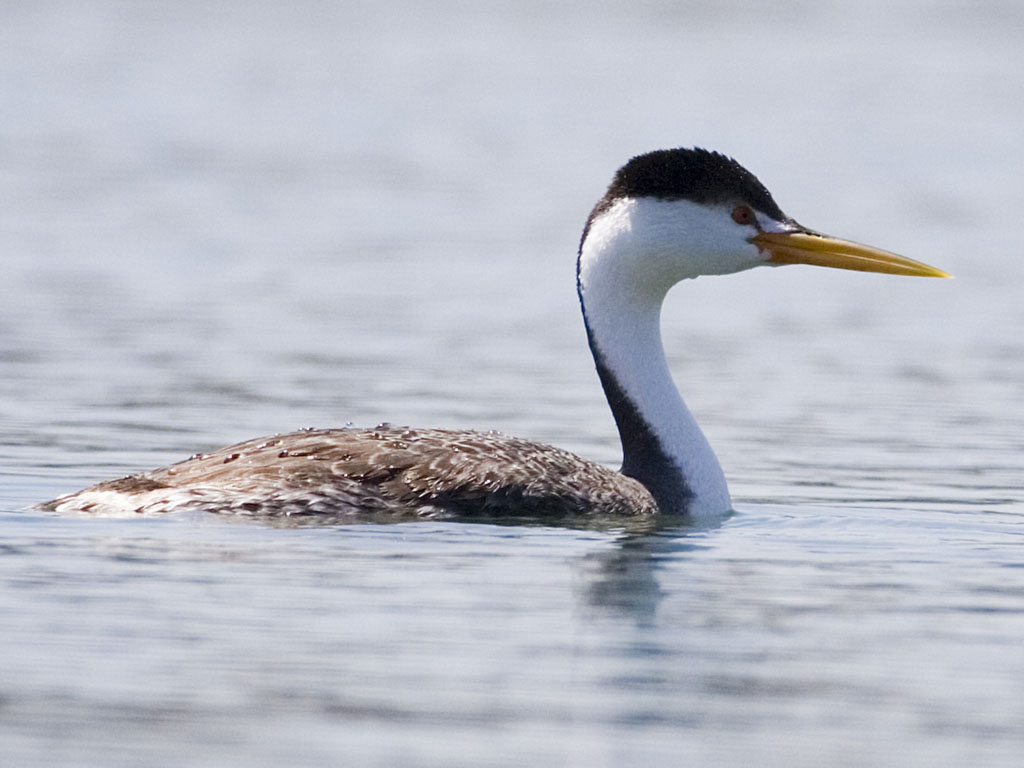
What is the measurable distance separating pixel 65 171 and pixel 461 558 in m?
19.7

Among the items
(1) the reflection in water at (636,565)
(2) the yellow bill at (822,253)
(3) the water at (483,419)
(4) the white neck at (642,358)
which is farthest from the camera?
(2) the yellow bill at (822,253)

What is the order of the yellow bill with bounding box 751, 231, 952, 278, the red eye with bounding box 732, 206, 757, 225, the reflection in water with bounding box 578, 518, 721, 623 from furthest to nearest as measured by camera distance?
the yellow bill with bounding box 751, 231, 952, 278 → the red eye with bounding box 732, 206, 757, 225 → the reflection in water with bounding box 578, 518, 721, 623

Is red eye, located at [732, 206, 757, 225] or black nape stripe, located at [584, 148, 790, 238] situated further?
red eye, located at [732, 206, 757, 225]

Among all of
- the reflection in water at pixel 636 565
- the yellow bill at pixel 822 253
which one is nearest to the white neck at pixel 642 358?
the reflection in water at pixel 636 565

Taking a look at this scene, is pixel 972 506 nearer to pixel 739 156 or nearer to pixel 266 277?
pixel 266 277

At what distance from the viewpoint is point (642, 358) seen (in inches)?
527

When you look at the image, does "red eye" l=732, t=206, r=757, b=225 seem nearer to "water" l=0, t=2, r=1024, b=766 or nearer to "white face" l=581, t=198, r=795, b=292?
"white face" l=581, t=198, r=795, b=292

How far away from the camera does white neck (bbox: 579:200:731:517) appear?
42.5 ft

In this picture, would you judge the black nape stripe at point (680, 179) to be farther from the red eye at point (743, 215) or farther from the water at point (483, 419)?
the water at point (483, 419)

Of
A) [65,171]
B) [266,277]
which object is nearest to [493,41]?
[65,171]

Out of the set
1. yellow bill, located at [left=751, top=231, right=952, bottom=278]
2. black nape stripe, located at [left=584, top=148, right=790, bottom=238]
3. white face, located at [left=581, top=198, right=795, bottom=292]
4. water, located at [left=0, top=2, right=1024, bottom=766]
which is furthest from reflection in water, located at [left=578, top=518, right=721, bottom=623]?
black nape stripe, located at [left=584, top=148, right=790, bottom=238]

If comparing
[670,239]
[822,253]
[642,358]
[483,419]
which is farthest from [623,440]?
[483,419]

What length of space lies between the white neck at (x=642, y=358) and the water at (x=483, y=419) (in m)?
0.43

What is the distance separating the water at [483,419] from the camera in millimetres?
8484
